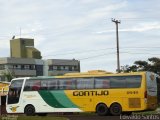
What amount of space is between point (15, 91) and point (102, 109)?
6817mm

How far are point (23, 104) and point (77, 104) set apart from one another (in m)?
4.07

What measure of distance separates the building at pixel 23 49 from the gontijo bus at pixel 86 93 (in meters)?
72.7

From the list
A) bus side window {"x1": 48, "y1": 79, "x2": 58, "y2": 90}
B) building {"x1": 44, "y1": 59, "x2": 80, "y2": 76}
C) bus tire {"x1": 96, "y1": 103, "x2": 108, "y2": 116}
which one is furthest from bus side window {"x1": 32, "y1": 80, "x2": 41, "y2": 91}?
building {"x1": 44, "y1": 59, "x2": 80, "y2": 76}

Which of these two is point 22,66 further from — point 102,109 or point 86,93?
point 102,109

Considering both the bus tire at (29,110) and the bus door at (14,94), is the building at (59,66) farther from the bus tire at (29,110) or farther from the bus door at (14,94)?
the bus tire at (29,110)

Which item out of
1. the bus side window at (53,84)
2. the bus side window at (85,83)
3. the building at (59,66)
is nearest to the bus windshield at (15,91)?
the bus side window at (53,84)

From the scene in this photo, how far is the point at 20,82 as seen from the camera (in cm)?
3597

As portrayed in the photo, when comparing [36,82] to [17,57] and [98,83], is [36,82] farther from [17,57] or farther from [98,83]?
[17,57]

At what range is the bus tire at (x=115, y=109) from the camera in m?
32.2

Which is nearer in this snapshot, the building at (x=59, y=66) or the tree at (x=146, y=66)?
the tree at (x=146, y=66)

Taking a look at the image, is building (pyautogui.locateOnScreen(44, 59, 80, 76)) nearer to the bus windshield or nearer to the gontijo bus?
the bus windshield

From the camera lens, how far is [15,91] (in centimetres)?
3625

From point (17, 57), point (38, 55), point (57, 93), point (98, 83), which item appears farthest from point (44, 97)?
point (38, 55)

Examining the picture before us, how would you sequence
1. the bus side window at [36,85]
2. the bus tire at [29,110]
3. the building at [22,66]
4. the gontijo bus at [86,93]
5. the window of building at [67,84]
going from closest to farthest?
the gontijo bus at [86,93], the window of building at [67,84], the bus side window at [36,85], the bus tire at [29,110], the building at [22,66]
